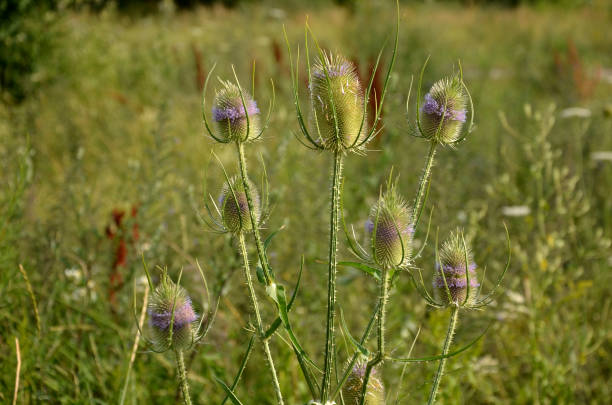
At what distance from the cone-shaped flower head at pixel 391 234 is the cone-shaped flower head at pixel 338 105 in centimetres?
16

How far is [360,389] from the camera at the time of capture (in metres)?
1.31

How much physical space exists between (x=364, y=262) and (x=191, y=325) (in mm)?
433

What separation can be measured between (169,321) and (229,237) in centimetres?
110

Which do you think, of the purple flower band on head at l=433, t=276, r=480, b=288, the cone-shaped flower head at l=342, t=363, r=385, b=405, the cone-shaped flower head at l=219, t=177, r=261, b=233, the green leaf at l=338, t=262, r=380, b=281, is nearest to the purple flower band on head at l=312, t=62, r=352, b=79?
the cone-shaped flower head at l=219, t=177, r=261, b=233

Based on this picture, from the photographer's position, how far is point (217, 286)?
239 centimetres

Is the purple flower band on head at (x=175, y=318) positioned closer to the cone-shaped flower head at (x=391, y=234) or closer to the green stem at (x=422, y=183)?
the cone-shaped flower head at (x=391, y=234)

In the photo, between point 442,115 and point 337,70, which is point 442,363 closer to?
point 442,115

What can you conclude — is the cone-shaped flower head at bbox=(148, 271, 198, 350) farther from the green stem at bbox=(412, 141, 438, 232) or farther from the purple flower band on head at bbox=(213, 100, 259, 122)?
the green stem at bbox=(412, 141, 438, 232)

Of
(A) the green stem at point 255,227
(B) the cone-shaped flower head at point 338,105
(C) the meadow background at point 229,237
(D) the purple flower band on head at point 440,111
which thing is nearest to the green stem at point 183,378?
(A) the green stem at point 255,227

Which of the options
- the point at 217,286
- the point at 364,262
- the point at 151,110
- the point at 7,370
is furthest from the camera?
the point at 151,110

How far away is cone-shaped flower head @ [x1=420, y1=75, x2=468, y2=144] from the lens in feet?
4.39

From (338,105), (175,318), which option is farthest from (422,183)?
(175,318)

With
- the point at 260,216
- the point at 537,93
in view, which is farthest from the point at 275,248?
the point at 537,93

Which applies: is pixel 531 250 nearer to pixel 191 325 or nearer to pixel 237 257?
pixel 237 257
